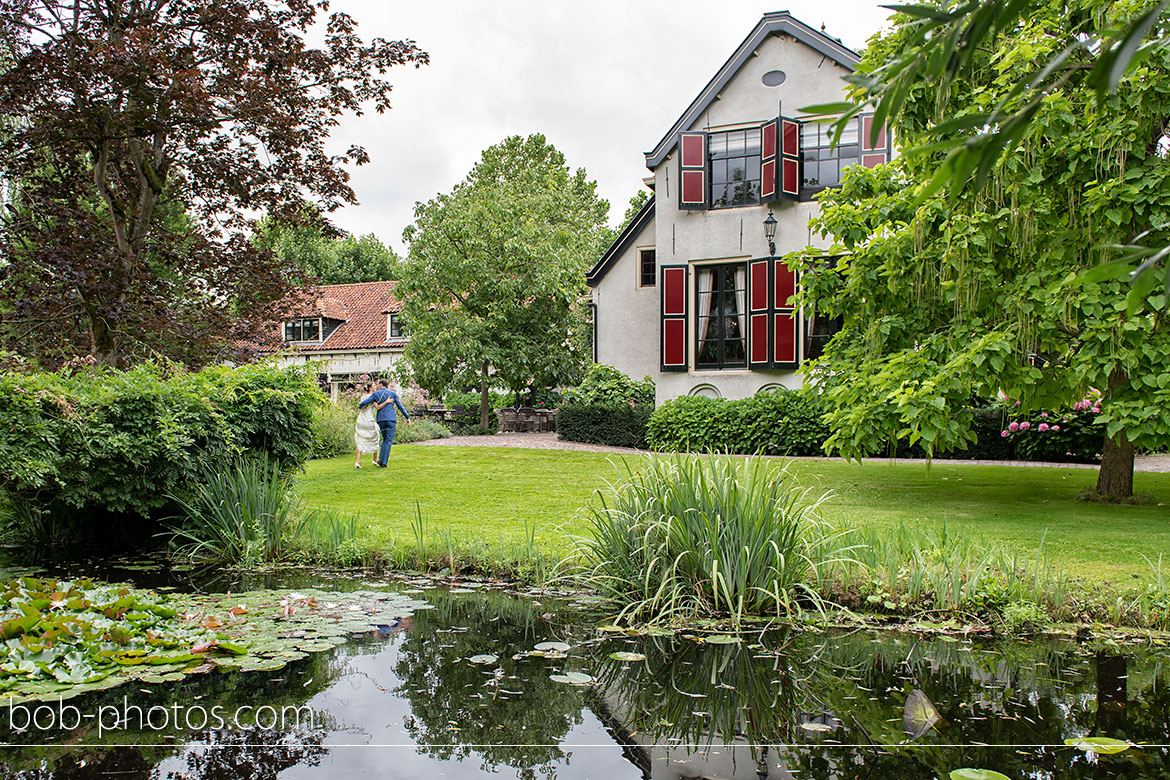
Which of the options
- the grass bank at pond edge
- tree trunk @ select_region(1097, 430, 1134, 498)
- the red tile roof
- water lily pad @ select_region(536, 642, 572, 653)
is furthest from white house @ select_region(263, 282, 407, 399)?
water lily pad @ select_region(536, 642, 572, 653)

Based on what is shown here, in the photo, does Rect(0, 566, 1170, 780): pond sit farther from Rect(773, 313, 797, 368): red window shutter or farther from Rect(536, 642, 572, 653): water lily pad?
Rect(773, 313, 797, 368): red window shutter

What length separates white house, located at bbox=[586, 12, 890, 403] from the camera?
1670 centimetres

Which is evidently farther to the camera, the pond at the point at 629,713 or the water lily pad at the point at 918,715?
the water lily pad at the point at 918,715

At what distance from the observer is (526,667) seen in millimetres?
4242

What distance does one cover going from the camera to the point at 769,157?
16.7 meters

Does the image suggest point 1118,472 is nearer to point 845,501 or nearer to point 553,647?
point 845,501

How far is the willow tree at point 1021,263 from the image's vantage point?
7.33 m

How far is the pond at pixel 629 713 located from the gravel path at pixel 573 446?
7.62 metres

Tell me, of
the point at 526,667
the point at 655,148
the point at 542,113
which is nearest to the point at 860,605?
the point at 526,667

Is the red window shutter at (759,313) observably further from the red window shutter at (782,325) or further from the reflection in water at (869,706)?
the reflection in water at (869,706)

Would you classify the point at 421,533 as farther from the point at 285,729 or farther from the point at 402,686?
the point at 285,729

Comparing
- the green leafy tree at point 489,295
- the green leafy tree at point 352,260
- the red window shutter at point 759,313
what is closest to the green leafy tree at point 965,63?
the red window shutter at point 759,313

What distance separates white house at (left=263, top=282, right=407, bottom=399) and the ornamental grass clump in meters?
31.7

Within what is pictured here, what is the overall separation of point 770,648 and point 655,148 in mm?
15281
